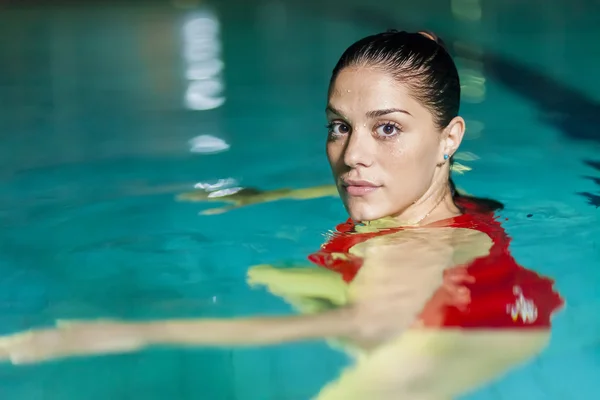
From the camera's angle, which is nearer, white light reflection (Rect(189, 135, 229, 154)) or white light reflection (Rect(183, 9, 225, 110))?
white light reflection (Rect(189, 135, 229, 154))

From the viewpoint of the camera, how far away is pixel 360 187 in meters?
2.50

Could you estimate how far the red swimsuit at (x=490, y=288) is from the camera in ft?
7.55

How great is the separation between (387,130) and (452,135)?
263 millimetres

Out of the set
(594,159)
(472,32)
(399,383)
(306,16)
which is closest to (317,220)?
(399,383)

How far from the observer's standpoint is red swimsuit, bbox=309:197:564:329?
2.30 m

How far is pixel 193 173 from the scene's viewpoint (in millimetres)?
4340

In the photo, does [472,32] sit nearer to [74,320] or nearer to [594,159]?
[594,159]

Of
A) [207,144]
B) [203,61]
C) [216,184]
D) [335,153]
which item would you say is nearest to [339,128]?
[335,153]

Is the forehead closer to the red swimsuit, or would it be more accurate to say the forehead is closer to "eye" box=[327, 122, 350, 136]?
"eye" box=[327, 122, 350, 136]

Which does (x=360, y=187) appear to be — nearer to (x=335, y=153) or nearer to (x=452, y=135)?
(x=335, y=153)

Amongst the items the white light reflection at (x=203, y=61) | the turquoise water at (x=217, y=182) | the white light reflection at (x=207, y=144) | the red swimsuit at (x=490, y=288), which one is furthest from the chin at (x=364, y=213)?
the white light reflection at (x=203, y=61)

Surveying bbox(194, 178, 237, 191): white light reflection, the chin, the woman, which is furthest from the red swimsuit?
bbox(194, 178, 237, 191): white light reflection

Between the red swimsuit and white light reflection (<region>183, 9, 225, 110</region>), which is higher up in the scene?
the red swimsuit

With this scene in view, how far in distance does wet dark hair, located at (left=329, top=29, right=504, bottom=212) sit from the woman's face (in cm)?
2
